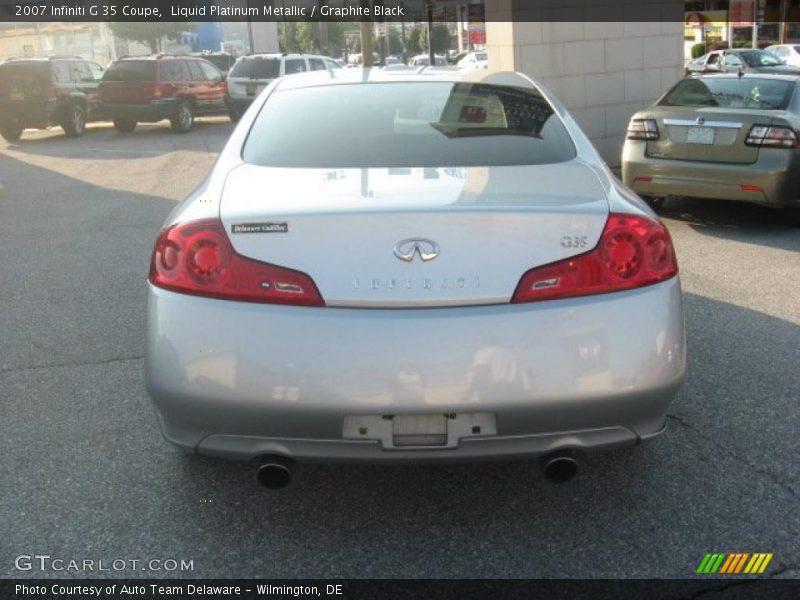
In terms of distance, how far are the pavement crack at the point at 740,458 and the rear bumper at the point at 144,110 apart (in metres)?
18.7

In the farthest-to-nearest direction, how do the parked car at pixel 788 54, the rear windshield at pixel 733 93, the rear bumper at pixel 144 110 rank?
the parked car at pixel 788 54 → the rear bumper at pixel 144 110 → the rear windshield at pixel 733 93

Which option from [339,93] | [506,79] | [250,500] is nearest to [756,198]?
[506,79]

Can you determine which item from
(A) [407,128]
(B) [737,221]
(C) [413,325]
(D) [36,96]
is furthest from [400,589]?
(D) [36,96]

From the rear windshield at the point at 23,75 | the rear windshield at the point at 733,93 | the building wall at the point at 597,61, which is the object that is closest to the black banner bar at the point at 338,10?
the building wall at the point at 597,61

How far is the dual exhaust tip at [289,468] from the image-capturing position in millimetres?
3025

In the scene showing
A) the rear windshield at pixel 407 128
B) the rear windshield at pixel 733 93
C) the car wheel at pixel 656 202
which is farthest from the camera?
the car wheel at pixel 656 202

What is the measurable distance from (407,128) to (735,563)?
2112mm

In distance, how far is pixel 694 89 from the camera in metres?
8.87

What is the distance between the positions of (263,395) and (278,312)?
0.86ft

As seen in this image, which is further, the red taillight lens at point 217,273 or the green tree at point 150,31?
the green tree at point 150,31

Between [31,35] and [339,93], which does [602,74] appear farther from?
[31,35]

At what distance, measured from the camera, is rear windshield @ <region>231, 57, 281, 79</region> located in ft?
75.7

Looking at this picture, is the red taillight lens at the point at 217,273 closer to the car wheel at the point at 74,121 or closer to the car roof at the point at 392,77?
the car roof at the point at 392,77

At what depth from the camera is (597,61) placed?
11.9 m
